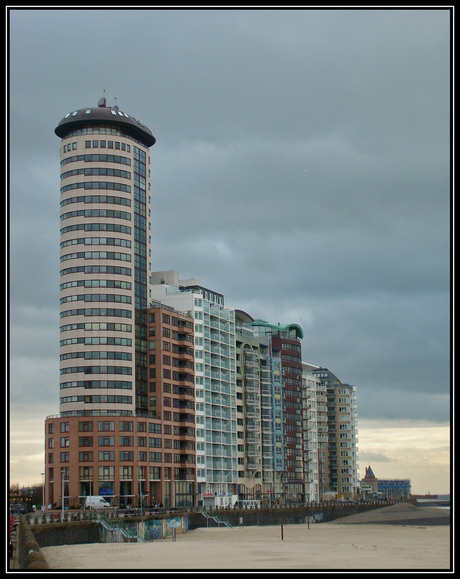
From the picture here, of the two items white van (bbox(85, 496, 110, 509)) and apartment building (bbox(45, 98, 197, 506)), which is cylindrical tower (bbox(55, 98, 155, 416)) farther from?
white van (bbox(85, 496, 110, 509))

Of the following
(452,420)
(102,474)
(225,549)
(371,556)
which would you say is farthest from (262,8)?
(102,474)

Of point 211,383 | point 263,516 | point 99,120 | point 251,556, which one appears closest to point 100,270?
point 99,120

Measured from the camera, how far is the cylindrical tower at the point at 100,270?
6171 inches

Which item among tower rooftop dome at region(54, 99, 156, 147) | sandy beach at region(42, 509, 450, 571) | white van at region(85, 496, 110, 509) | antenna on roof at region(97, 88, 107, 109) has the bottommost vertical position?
white van at region(85, 496, 110, 509)

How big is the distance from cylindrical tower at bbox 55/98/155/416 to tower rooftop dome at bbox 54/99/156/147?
0.62 ft

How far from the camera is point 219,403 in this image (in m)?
186

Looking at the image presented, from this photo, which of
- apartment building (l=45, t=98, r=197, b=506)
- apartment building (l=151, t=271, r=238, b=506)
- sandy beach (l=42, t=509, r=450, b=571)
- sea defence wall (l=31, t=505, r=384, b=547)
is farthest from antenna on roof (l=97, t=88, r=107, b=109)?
sandy beach (l=42, t=509, r=450, b=571)

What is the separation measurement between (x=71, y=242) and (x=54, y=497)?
4635 centimetres

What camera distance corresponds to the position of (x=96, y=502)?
13888 centimetres

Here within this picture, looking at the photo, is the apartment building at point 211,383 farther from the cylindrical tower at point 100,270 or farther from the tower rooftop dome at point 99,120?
the tower rooftop dome at point 99,120

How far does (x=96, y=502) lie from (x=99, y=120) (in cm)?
7116

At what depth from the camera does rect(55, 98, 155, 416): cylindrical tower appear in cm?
15675

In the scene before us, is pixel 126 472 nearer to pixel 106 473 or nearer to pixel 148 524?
pixel 106 473

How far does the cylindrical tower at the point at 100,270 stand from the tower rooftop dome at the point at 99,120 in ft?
0.62
